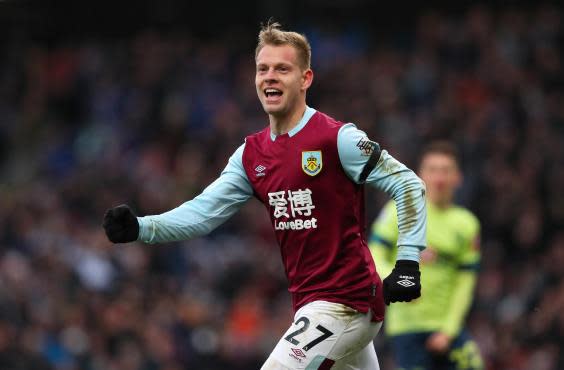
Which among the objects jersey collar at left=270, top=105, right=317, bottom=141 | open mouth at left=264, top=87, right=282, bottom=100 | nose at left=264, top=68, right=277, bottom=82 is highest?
nose at left=264, top=68, right=277, bottom=82

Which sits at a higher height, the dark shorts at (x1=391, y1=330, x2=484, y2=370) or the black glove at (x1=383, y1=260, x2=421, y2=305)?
the black glove at (x1=383, y1=260, x2=421, y2=305)

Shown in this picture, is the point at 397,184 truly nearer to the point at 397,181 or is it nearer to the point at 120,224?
the point at 397,181

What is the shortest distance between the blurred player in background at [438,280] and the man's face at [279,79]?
102 inches

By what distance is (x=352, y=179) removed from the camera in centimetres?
653

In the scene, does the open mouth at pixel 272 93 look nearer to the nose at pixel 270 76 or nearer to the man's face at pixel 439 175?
the nose at pixel 270 76

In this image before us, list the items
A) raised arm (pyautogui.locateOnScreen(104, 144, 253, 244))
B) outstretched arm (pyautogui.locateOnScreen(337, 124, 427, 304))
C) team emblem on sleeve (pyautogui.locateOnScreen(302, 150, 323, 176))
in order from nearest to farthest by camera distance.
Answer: outstretched arm (pyautogui.locateOnScreen(337, 124, 427, 304)) → team emblem on sleeve (pyautogui.locateOnScreen(302, 150, 323, 176)) → raised arm (pyautogui.locateOnScreen(104, 144, 253, 244))

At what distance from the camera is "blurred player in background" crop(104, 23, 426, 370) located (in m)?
6.41

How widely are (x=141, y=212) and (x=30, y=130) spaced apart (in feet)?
17.7

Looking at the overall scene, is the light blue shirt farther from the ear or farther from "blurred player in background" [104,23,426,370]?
the ear

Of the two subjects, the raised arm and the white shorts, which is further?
the raised arm

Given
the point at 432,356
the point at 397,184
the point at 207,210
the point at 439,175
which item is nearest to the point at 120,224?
the point at 207,210

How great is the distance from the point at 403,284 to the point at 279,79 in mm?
1282

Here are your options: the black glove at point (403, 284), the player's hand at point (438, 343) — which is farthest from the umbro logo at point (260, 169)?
the player's hand at point (438, 343)

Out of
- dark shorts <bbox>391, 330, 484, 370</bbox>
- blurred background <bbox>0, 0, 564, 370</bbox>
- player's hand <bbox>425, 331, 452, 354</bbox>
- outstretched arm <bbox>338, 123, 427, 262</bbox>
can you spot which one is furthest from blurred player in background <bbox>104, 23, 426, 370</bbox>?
blurred background <bbox>0, 0, 564, 370</bbox>
